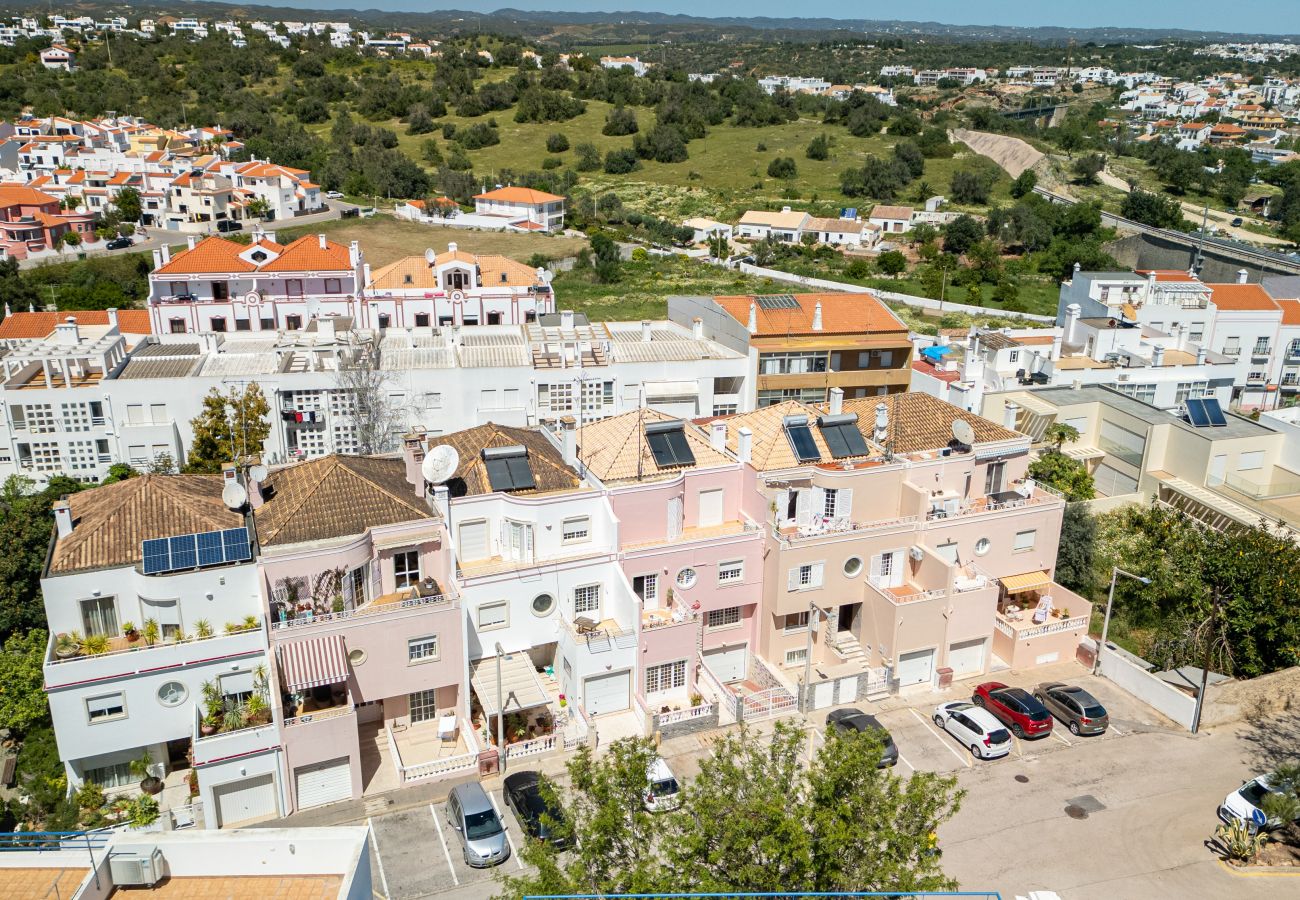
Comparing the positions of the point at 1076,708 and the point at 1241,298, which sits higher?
the point at 1241,298

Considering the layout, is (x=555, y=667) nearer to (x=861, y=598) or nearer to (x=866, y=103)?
(x=861, y=598)

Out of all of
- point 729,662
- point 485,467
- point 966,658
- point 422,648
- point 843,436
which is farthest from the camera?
point 843,436

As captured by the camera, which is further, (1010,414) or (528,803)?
(1010,414)

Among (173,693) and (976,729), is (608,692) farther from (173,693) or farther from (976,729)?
(173,693)

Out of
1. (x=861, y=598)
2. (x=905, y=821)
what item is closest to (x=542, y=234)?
(x=861, y=598)

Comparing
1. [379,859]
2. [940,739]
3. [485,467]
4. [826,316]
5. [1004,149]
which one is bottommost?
[940,739]

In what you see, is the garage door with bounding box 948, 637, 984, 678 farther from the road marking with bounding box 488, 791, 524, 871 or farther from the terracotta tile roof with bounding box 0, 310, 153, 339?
the terracotta tile roof with bounding box 0, 310, 153, 339

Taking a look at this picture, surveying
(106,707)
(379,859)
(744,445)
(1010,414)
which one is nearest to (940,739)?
(744,445)
